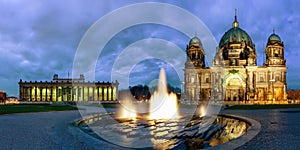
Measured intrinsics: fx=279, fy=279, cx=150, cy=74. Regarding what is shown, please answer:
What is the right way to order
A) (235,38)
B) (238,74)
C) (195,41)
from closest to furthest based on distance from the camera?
1. (238,74)
2. (235,38)
3. (195,41)

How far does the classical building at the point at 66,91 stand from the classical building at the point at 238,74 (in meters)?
47.8

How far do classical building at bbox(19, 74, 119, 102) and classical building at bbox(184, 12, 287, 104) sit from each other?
47.8m

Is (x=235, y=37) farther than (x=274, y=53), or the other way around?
(x=235, y=37)

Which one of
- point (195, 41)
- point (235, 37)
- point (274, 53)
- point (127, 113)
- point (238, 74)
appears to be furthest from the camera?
point (195, 41)

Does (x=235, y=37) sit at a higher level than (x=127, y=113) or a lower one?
higher

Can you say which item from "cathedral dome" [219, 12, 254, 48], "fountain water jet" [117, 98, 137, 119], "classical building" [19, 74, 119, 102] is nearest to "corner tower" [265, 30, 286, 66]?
"cathedral dome" [219, 12, 254, 48]

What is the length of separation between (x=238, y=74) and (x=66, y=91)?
81.6 meters

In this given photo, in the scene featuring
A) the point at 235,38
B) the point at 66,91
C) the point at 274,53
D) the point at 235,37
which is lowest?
the point at 66,91

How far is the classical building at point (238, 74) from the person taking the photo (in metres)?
90.9

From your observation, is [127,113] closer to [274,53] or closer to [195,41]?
[274,53]

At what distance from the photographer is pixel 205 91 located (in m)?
99.1

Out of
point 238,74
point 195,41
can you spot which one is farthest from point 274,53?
point 195,41

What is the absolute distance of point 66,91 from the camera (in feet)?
443

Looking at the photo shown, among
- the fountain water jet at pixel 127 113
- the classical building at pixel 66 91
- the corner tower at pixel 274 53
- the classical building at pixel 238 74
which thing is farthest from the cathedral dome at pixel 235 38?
the fountain water jet at pixel 127 113
